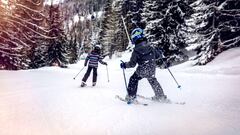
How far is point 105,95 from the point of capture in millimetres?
9750

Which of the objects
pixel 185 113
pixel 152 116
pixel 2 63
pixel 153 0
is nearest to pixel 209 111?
pixel 185 113

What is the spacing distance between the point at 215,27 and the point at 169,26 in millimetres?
6818

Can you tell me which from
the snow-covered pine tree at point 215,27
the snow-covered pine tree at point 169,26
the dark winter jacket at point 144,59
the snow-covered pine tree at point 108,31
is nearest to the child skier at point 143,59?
the dark winter jacket at point 144,59

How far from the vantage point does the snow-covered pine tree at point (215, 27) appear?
20.2 metres

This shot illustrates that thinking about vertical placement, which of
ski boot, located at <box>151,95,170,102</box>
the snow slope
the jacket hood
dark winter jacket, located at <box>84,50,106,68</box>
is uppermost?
the jacket hood

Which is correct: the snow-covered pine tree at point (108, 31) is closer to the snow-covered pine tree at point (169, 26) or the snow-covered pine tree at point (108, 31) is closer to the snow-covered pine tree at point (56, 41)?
the snow-covered pine tree at point (56, 41)

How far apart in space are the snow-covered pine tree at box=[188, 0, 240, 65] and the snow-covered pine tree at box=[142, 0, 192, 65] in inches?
229

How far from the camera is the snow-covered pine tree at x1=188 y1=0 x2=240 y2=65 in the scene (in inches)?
794

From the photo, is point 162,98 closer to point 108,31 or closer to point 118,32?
point 118,32

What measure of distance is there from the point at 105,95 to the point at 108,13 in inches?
2185

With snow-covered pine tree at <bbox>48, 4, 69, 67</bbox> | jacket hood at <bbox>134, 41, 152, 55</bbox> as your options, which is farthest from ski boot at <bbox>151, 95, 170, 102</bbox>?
snow-covered pine tree at <bbox>48, 4, 69, 67</bbox>

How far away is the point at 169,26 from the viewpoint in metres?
27.8

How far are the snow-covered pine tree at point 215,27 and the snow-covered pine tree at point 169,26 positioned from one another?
581 centimetres

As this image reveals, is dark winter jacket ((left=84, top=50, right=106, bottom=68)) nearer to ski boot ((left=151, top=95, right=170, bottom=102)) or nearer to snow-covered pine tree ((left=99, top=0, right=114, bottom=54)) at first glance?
ski boot ((left=151, top=95, right=170, bottom=102))
